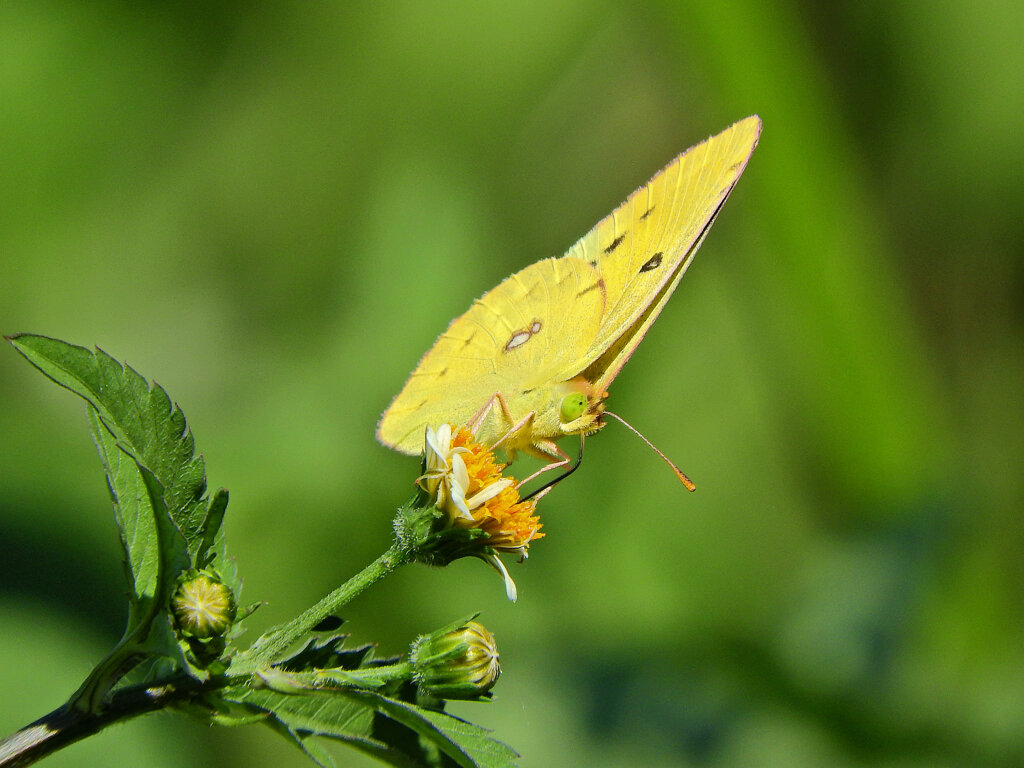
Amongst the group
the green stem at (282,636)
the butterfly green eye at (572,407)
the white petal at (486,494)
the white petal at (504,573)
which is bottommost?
the white petal at (504,573)

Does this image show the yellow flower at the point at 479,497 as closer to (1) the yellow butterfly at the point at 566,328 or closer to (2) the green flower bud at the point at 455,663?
(2) the green flower bud at the point at 455,663

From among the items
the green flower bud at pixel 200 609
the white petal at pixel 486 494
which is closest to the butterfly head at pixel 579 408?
the white petal at pixel 486 494

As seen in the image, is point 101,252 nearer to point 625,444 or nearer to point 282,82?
point 282,82

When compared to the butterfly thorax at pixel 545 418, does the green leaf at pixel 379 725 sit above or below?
below

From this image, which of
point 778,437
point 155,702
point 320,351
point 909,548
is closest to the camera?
point 155,702

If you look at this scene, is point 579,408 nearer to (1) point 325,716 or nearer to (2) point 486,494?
(2) point 486,494

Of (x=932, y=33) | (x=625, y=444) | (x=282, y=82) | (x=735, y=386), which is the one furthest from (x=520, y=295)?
(x=932, y=33)
